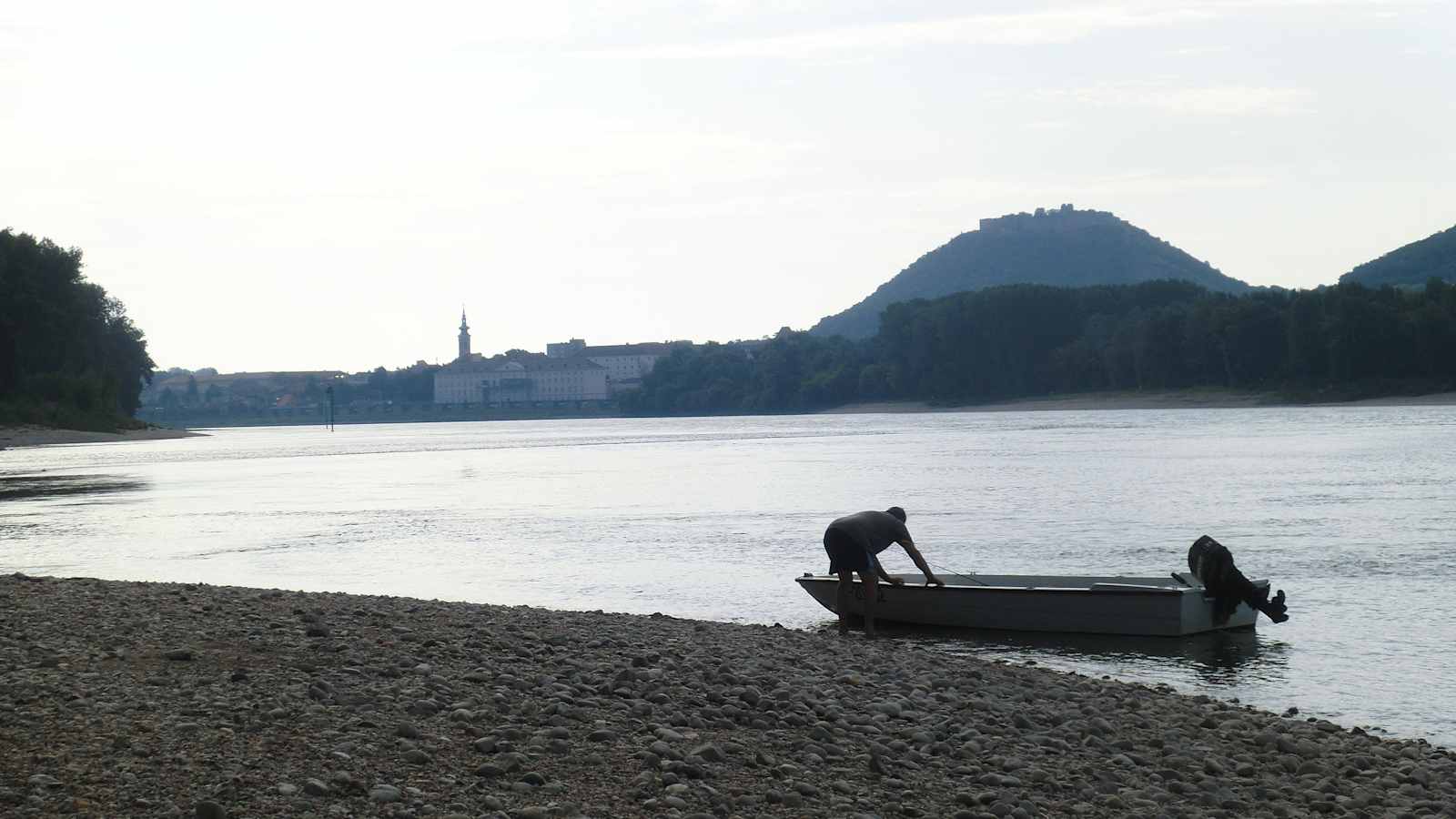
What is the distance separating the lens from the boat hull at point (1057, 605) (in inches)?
824

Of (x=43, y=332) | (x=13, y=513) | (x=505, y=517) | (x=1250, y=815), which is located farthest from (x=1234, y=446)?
(x=43, y=332)

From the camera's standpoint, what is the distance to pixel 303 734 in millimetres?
9883

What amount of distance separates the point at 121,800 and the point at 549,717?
3424mm

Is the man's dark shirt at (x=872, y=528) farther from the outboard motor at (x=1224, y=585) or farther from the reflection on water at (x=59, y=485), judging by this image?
the reflection on water at (x=59, y=485)

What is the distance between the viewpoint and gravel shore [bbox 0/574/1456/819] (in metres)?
8.98

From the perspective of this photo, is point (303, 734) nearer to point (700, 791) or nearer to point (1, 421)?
point (700, 791)

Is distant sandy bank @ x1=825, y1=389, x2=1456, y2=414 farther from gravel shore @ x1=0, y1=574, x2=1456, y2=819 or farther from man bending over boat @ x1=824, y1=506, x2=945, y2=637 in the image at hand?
gravel shore @ x1=0, y1=574, x2=1456, y2=819

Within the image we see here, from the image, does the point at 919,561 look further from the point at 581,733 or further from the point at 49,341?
the point at 49,341

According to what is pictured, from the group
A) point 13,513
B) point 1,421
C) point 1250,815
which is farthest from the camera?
point 1,421

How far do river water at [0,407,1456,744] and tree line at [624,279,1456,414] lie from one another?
195 ft

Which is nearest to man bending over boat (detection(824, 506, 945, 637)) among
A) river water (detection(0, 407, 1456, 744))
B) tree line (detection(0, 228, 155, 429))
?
river water (detection(0, 407, 1456, 744))

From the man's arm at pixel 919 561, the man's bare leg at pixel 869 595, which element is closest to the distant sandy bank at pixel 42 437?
the man's bare leg at pixel 869 595

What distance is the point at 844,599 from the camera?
2170 centimetres

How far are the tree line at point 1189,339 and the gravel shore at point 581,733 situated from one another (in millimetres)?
135597
